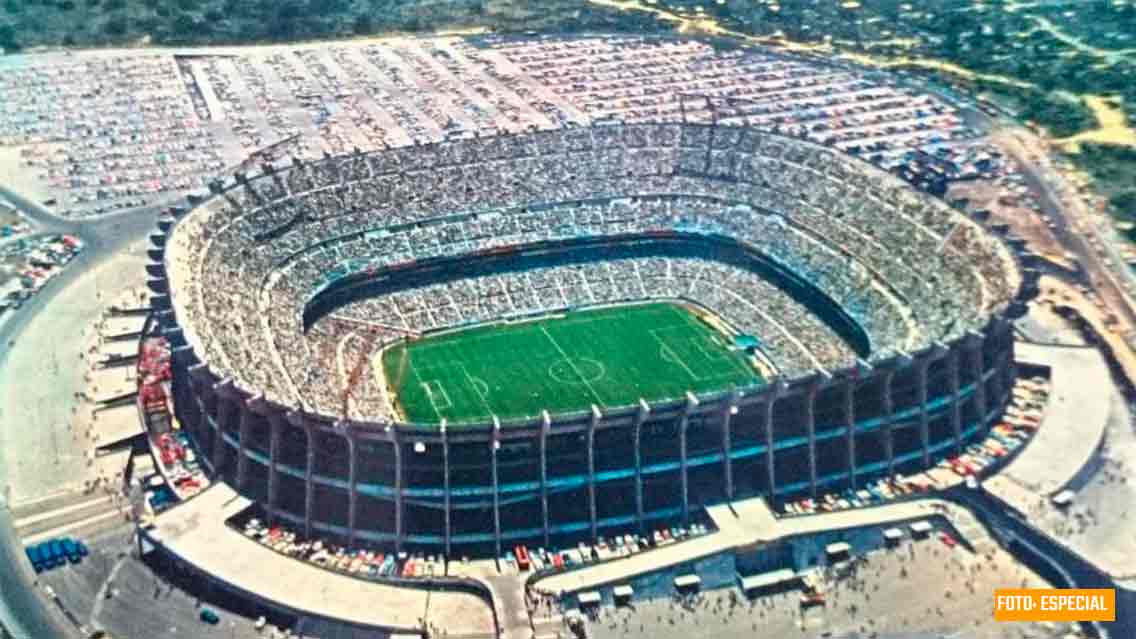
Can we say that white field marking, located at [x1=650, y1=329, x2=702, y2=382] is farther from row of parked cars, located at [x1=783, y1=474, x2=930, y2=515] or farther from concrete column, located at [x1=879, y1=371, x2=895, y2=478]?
row of parked cars, located at [x1=783, y1=474, x2=930, y2=515]

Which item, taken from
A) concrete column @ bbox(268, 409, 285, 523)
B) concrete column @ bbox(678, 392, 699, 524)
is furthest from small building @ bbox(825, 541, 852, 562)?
concrete column @ bbox(268, 409, 285, 523)

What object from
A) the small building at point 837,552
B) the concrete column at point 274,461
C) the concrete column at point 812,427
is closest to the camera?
the small building at point 837,552

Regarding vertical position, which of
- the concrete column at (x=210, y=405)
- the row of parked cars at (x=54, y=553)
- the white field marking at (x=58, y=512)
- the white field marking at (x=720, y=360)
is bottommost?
the white field marking at (x=720, y=360)

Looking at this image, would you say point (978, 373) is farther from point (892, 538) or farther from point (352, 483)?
point (352, 483)

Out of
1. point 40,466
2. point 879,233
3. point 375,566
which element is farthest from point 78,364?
point 879,233

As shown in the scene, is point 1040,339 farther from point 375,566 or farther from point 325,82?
point 325,82

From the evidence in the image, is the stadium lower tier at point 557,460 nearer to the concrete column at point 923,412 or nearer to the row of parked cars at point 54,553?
the concrete column at point 923,412

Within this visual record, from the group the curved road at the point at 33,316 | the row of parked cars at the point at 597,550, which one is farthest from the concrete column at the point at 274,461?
the row of parked cars at the point at 597,550
